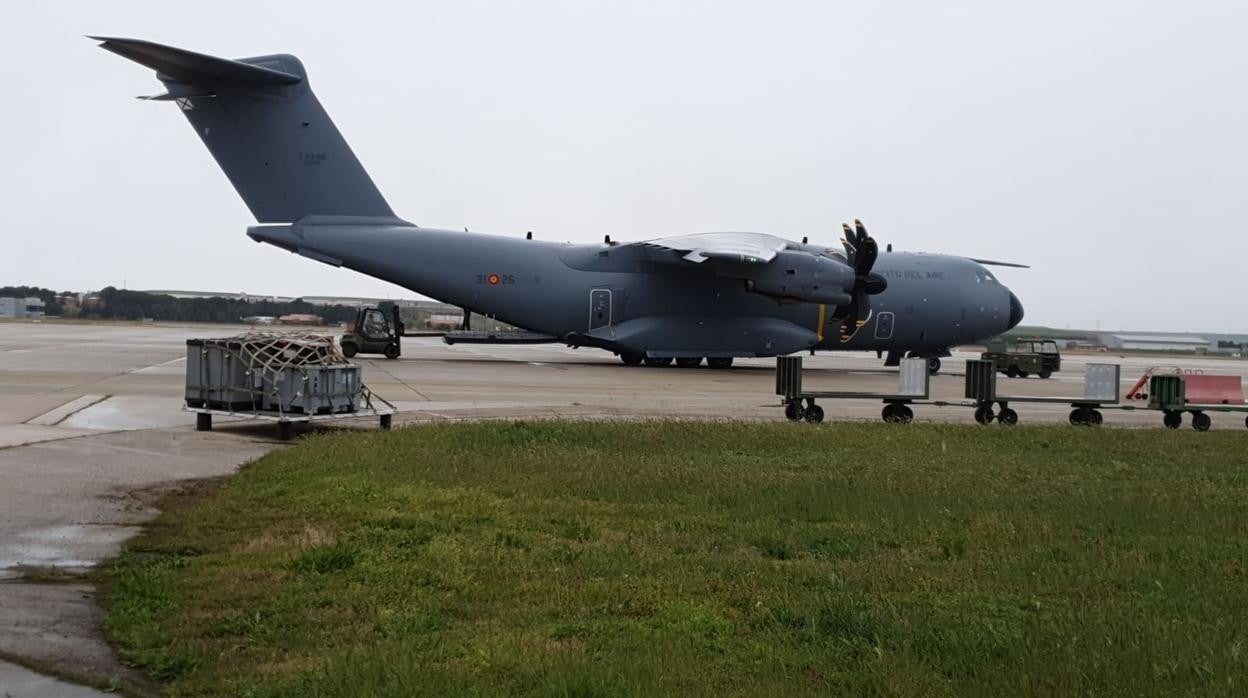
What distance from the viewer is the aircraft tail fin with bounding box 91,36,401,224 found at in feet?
99.7

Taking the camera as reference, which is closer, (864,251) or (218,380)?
(218,380)

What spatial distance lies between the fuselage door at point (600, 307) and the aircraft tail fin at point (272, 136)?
693 cm

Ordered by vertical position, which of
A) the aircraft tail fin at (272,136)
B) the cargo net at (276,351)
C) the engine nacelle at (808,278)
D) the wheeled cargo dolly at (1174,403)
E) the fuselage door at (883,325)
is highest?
the aircraft tail fin at (272,136)

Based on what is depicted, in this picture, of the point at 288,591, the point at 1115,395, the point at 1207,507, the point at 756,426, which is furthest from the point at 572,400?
the point at 288,591

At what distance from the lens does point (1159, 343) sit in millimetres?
107312

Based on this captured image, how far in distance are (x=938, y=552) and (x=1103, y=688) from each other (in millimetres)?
3483

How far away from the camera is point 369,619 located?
643cm

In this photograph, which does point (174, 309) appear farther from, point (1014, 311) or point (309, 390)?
point (309, 390)

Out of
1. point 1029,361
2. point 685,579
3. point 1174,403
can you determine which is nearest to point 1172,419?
point 1174,403

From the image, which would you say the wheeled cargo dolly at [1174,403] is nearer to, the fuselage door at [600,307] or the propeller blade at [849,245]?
the propeller blade at [849,245]

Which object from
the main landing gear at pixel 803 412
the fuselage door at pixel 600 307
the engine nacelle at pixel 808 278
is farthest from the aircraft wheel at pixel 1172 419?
the fuselage door at pixel 600 307

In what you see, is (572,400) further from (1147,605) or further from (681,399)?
(1147,605)

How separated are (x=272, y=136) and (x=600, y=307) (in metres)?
10.1

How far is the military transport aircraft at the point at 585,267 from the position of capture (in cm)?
3097
